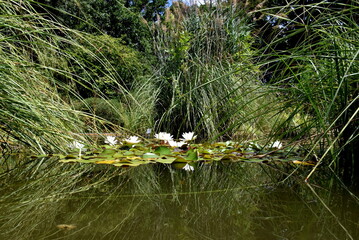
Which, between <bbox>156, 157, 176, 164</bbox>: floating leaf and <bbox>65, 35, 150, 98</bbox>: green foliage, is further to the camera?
<bbox>156, 157, 176, 164</bbox>: floating leaf

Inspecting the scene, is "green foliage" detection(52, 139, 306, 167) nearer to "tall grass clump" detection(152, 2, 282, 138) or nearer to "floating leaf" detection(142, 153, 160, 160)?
"floating leaf" detection(142, 153, 160, 160)

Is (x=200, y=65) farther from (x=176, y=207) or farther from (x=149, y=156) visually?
(x=176, y=207)

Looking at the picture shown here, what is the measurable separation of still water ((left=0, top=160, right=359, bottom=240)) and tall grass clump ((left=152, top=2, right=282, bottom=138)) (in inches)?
58.1

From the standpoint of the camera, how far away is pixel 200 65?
2.62 m

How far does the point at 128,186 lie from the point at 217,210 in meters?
0.33

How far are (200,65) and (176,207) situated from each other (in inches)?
83.1

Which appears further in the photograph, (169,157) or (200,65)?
(200,65)

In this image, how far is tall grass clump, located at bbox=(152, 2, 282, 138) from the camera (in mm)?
2447

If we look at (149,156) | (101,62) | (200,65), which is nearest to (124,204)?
(101,62)

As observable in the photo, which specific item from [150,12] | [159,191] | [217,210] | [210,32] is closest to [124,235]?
[217,210]

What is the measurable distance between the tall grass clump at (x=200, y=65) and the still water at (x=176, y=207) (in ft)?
4.85

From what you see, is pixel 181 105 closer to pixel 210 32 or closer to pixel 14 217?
pixel 210 32

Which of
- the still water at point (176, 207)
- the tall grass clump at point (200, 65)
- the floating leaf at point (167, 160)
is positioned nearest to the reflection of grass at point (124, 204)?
the still water at point (176, 207)

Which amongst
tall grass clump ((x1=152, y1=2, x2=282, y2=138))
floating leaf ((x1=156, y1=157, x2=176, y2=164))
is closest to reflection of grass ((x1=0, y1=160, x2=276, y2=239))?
floating leaf ((x1=156, y1=157, x2=176, y2=164))
